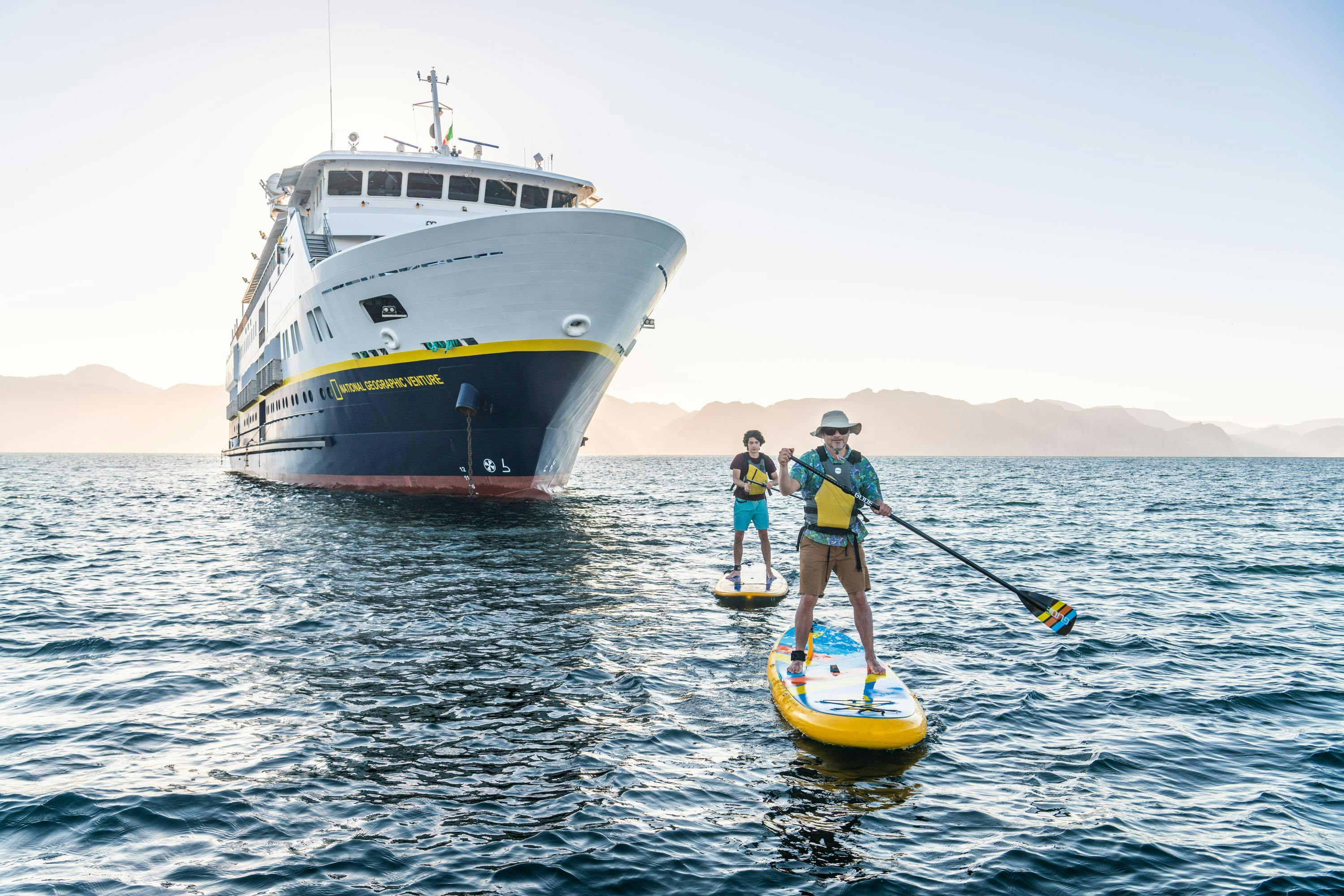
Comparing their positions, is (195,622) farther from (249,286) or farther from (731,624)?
(249,286)

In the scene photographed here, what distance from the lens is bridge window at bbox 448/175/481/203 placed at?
2559 centimetres

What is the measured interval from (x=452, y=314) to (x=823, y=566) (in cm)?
1533

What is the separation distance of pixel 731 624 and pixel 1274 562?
13349mm

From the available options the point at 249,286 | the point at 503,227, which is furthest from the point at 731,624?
the point at 249,286

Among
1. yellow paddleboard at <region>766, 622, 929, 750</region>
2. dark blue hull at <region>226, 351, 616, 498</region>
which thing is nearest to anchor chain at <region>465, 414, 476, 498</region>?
dark blue hull at <region>226, 351, 616, 498</region>

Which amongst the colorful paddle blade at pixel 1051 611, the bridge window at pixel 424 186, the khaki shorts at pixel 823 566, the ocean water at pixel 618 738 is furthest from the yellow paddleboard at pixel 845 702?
A: the bridge window at pixel 424 186

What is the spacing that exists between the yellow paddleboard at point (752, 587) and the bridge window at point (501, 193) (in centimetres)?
1874

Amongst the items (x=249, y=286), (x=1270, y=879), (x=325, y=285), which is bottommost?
(x=1270, y=879)

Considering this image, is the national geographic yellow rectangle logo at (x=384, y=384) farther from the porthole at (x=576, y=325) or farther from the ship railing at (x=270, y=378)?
the ship railing at (x=270, y=378)

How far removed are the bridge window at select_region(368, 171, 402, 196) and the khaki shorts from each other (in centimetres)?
2308

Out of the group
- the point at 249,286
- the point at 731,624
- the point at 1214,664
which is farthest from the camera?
the point at 249,286

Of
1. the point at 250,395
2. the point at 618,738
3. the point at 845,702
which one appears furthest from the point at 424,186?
the point at 845,702

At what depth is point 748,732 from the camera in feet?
19.2

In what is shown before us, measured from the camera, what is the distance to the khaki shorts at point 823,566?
21.7ft
